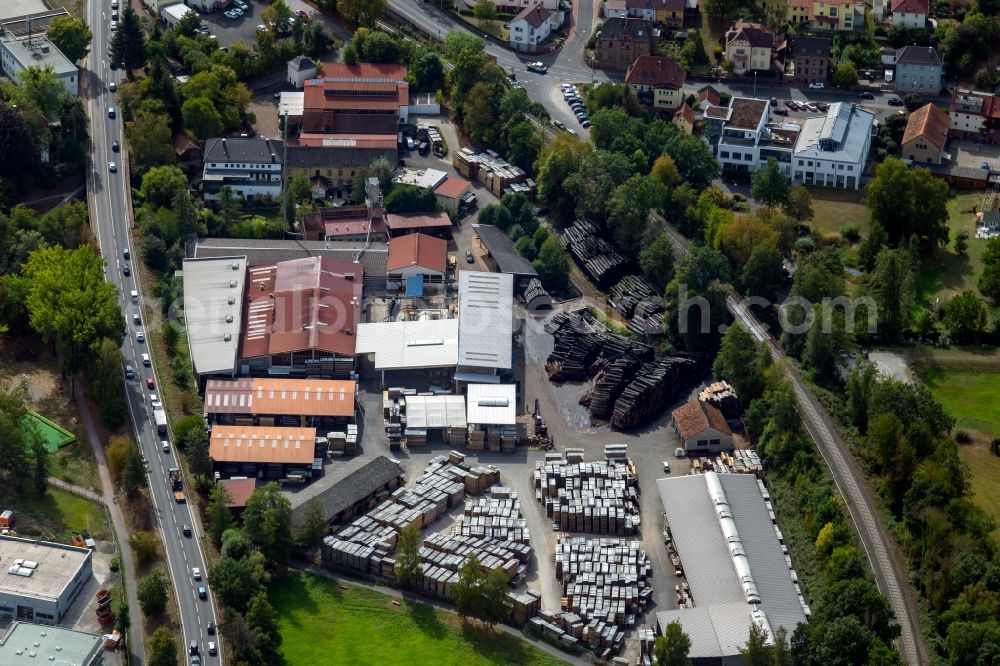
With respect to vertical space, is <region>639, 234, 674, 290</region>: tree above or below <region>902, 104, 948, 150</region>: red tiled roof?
below

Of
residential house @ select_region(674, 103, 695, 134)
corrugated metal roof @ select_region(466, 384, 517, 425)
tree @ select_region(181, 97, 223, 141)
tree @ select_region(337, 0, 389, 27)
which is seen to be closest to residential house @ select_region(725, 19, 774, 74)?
residential house @ select_region(674, 103, 695, 134)

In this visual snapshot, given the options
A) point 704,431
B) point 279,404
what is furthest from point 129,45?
point 704,431

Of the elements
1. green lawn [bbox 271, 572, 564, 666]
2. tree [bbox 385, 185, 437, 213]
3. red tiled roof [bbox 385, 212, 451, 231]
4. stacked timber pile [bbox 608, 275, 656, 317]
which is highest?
tree [bbox 385, 185, 437, 213]

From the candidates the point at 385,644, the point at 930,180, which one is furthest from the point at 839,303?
the point at 385,644

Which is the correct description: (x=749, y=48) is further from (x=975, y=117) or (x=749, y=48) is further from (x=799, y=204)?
(x=799, y=204)

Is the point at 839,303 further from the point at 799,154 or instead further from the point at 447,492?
the point at 447,492

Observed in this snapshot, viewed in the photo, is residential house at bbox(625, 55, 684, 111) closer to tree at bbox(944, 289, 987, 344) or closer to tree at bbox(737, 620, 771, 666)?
tree at bbox(944, 289, 987, 344)
